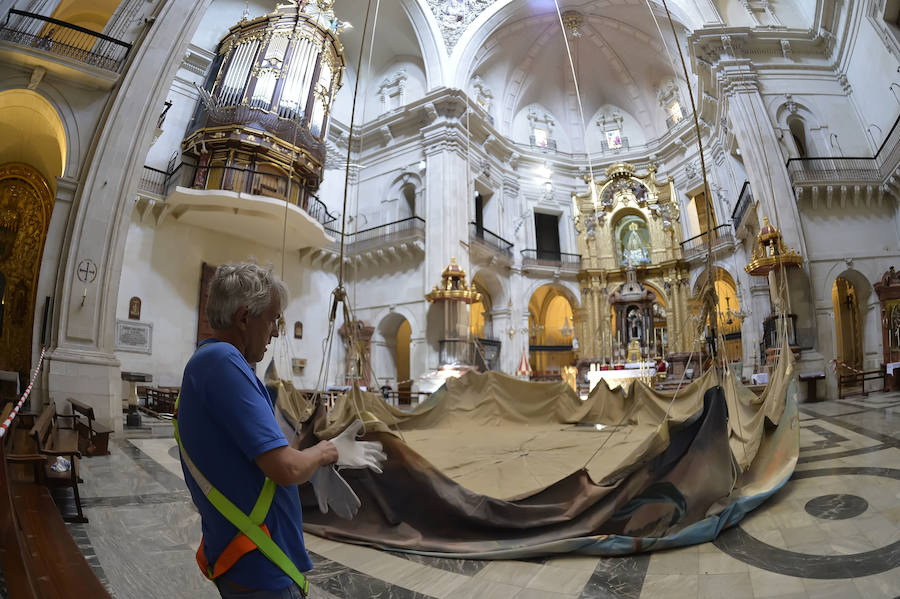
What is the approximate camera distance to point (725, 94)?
11406mm

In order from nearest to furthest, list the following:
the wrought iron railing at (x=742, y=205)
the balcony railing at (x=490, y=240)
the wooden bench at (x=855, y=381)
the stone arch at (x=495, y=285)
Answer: the wooden bench at (x=855, y=381)
the wrought iron railing at (x=742, y=205)
the balcony railing at (x=490, y=240)
the stone arch at (x=495, y=285)

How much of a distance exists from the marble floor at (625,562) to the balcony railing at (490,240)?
12.0m

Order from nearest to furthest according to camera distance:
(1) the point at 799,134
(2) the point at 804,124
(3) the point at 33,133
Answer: (3) the point at 33,133, (2) the point at 804,124, (1) the point at 799,134

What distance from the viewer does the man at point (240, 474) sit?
0.89 meters

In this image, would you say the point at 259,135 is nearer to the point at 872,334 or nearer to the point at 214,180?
the point at 214,180

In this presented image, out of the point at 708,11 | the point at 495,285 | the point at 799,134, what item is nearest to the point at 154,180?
the point at 495,285

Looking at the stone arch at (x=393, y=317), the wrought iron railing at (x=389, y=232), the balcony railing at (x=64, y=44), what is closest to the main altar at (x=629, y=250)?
the stone arch at (x=393, y=317)

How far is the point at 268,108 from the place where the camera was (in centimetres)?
1101

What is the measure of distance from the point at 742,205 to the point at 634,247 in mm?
5266

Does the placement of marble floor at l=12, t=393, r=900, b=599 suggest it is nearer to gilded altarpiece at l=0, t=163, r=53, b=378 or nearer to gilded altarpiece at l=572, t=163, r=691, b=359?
gilded altarpiece at l=0, t=163, r=53, b=378

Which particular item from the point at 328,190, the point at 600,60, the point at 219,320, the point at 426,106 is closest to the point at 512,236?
the point at 426,106

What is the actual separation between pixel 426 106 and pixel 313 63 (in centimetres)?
376

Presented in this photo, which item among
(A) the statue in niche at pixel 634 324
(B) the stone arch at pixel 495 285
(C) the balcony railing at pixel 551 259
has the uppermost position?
(C) the balcony railing at pixel 551 259

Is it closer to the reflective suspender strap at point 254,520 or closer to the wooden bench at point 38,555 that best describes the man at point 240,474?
the reflective suspender strap at point 254,520
